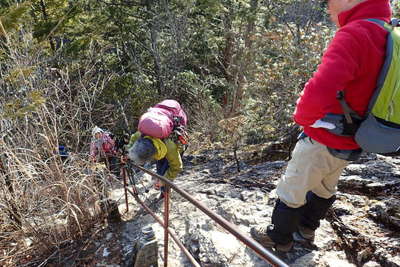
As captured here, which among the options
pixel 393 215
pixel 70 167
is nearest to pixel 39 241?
pixel 70 167

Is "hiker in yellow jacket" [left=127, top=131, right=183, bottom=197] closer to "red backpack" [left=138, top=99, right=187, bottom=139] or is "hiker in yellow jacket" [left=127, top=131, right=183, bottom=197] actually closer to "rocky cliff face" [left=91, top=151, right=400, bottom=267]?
"red backpack" [left=138, top=99, right=187, bottom=139]

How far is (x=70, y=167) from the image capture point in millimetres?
3197

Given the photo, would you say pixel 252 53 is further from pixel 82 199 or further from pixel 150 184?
pixel 82 199

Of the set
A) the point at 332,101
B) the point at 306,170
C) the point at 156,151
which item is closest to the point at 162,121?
the point at 156,151

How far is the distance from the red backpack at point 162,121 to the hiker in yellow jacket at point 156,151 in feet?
0.30

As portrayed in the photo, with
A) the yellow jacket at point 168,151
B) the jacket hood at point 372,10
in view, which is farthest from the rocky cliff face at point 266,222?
the jacket hood at point 372,10

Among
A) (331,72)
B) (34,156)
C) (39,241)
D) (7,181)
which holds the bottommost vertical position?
(39,241)

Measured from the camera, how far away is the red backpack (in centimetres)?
347

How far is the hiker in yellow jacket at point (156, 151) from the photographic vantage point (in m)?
3.37

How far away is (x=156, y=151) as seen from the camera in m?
3.49

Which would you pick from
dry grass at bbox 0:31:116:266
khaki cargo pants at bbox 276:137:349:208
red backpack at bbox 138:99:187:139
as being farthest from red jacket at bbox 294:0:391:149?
dry grass at bbox 0:31:116:266

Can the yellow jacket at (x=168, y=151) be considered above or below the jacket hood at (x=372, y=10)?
below

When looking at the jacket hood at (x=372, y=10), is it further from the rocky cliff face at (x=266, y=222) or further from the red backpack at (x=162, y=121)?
the red backpack at (x=162, y=121)

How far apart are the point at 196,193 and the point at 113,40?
757 centimetres
